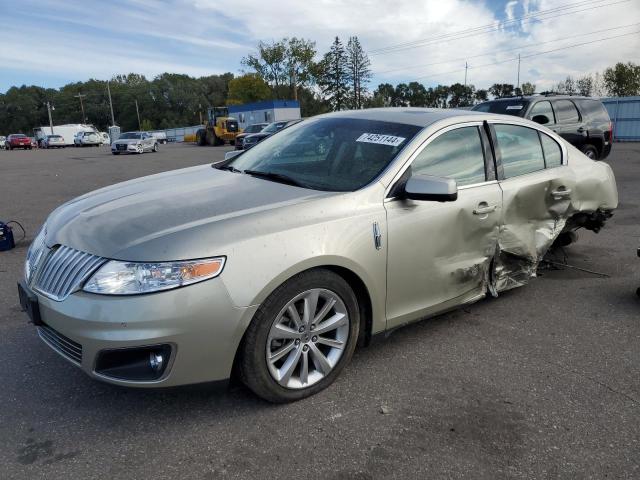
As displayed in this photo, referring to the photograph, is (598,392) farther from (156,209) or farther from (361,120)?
(156,209)

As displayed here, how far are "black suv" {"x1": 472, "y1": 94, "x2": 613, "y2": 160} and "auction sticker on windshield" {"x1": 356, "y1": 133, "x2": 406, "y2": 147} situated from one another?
7661mm

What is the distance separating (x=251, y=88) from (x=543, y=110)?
79.0m

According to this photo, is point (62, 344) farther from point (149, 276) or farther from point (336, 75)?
point (336, 75)

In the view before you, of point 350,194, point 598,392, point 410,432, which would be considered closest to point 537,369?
point 598,392

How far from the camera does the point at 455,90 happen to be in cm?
10762

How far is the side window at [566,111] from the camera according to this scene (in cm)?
1072

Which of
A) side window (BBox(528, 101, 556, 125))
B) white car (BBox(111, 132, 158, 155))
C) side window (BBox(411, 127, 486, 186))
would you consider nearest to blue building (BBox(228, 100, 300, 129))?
white car (BBox(111, 132, 158, 155))

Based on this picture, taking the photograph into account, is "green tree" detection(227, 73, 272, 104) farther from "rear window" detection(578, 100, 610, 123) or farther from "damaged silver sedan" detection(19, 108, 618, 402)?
"damaged silver sedan" detection(19, 108, 618, 402)

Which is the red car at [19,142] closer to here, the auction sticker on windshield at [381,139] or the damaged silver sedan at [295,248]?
the damaged silver sedan at [295,248]

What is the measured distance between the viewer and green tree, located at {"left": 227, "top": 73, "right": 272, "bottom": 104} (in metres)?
84.2

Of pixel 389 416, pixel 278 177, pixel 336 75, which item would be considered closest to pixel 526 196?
pixel 278 177

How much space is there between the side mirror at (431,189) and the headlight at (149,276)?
1266 millimetres

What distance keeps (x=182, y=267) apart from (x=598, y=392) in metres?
2.41

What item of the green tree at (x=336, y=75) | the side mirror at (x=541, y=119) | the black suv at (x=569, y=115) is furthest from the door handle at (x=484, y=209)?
the green tree at (x=336, y=75)
